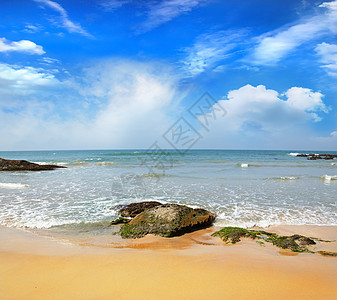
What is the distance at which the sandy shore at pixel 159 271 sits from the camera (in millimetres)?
2721

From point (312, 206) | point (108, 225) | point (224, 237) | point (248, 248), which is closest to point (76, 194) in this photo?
point (108, 225)

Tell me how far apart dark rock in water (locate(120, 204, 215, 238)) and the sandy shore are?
52 centimetres

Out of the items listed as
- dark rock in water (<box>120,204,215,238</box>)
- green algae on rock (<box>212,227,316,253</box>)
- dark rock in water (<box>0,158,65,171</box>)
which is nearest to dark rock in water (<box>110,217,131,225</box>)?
dark rock in water (<box>120,204,215,238</box>)

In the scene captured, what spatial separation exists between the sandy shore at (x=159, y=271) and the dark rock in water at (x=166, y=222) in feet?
1.71

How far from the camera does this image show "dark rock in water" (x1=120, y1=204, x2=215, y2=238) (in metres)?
5.20

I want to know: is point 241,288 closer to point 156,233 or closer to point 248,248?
point 248,248

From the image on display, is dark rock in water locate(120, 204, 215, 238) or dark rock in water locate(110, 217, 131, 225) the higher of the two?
dark rock in water locate(120, 204, 215, 238)

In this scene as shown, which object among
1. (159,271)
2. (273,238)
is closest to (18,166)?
(159,271)

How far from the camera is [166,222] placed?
17.5 ft

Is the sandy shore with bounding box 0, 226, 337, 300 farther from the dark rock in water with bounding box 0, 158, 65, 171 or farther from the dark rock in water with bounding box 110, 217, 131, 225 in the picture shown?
the dark rock in water with bounding box 0, 158, 65, 171

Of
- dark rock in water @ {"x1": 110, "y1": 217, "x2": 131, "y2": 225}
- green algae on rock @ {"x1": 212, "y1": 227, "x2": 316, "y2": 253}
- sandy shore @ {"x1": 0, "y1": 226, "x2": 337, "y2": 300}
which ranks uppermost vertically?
sandy shore @ {"x1": 0, "y1": 226, "x2": 337, "y2": 300}

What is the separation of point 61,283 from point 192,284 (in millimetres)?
1806

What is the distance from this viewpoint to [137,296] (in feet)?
8.68

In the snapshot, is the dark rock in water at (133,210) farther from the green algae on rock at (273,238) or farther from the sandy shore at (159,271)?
the green algae on rock at (273,238)
